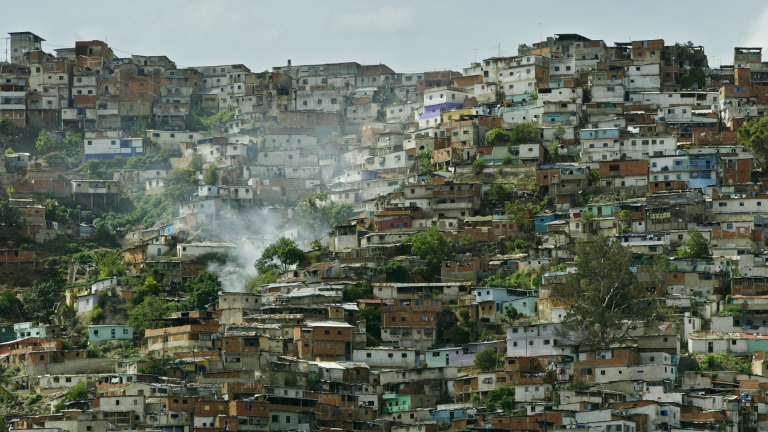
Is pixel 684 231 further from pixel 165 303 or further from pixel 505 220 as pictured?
pixel 165 303

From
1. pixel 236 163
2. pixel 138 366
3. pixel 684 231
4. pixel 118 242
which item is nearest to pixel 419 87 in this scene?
pixel 236 163

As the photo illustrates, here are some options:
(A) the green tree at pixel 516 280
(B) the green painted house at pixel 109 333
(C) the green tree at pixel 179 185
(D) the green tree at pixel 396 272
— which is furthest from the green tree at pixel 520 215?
(C) the green tree at pixel 179 185

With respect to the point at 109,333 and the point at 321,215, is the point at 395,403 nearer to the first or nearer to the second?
the point at 109,333

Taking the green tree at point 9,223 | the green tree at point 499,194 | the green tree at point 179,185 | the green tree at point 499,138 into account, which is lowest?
the green tree at point 9,223

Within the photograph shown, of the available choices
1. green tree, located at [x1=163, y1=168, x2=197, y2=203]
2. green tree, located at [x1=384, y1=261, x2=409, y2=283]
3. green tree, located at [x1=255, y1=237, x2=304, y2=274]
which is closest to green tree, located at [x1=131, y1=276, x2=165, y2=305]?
green tree, located at [x1=255, y1=237, x2=304, y2=274]

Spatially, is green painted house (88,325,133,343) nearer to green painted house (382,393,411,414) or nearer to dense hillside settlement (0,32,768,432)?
dense hillside settlement (0,32,768,432)

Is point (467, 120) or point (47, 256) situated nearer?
point (47, 256)

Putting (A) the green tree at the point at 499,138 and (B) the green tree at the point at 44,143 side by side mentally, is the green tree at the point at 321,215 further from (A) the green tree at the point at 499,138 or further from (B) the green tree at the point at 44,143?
(B) the green tree at the point at 44,143
